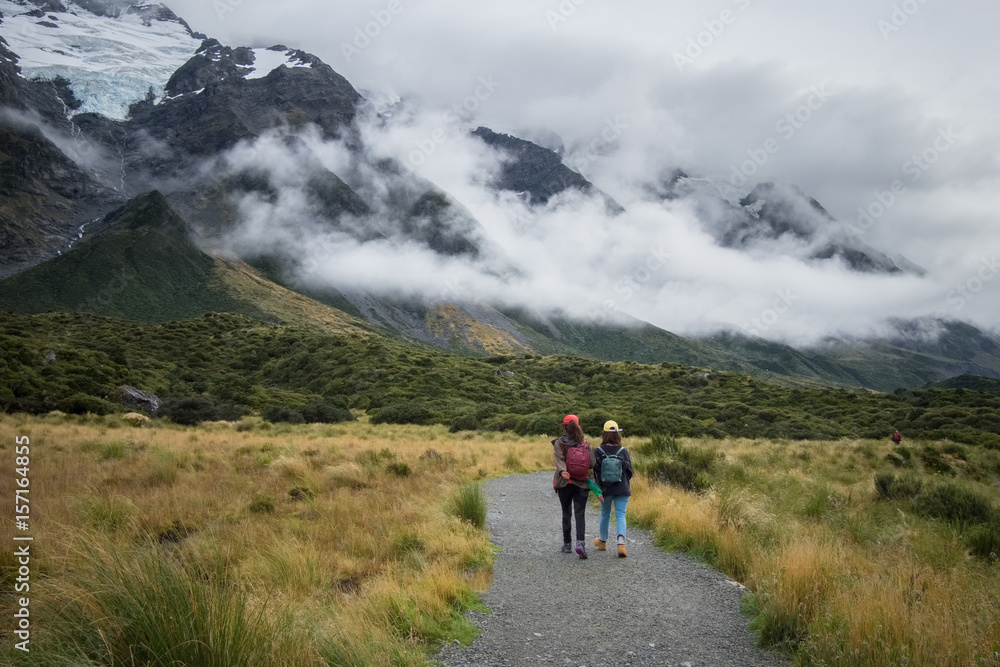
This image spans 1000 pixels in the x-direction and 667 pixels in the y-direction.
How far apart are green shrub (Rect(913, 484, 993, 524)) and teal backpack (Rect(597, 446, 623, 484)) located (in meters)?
→ 7.85

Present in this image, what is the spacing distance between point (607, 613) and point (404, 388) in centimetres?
4692

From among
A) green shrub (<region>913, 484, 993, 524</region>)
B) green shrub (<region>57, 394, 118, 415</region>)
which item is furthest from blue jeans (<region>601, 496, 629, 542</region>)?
green shrub (<region>57, 394, 118, 415</region>)

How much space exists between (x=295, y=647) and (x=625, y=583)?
4552mm

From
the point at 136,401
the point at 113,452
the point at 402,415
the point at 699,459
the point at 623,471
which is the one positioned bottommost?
the point at 402,415

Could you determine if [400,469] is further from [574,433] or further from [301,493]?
[574,433]

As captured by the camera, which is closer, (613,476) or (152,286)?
(613,476)

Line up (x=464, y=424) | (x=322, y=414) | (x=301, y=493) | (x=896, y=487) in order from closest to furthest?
(x=301, y=493)
(x=896, y=487)
(x=464, y=424)
(x=322, y=414)

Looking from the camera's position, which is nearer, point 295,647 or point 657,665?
point 295,647

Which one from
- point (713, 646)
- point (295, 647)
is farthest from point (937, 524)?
point (295, 647)

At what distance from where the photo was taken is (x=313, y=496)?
11.4 m

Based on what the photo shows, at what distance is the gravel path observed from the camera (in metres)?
4.93

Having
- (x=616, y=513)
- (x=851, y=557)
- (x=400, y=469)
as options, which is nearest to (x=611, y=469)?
(x=616, y=513)

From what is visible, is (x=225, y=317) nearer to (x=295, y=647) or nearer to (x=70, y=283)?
(x=295, y=647)

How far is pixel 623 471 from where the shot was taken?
8.72m
